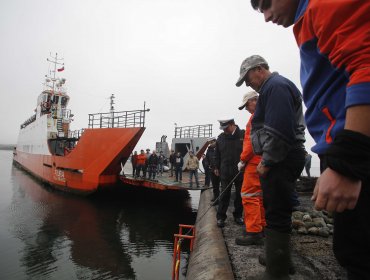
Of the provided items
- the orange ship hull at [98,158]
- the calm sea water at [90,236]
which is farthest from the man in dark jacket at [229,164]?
the orange ship hull at [98,158]

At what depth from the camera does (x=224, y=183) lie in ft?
14.5

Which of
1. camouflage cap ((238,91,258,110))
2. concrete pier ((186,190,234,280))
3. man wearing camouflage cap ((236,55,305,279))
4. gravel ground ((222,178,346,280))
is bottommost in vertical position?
concrete pier ((186,190,234,280))

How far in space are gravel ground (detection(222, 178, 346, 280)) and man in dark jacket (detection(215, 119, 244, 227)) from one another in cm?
67

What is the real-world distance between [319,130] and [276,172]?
0.84 m

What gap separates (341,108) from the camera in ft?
3.33

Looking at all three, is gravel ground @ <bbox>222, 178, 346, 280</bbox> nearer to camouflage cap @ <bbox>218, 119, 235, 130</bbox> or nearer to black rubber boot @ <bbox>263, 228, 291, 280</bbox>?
black rubber boot @ <bbox>263, 228, 291, 280</bbox>

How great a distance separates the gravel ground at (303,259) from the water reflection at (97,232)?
9.82ft

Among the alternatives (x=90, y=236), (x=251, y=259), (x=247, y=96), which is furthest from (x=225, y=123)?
(x=90, y=236)

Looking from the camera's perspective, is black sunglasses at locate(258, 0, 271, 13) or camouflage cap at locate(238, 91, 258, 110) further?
camouflage cap at locate(238, 91, 258, 110)

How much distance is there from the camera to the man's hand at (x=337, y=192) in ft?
2.79

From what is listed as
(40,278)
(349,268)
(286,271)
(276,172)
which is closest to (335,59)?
(349,268)

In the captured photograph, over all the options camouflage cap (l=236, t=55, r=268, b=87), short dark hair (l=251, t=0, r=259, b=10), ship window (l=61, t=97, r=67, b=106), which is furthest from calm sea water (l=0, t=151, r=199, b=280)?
ship window (l=61, t=97, r=67, b=106)

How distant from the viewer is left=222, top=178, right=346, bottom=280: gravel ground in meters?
2.34

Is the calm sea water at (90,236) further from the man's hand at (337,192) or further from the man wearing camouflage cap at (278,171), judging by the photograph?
the man's hand at (337,192)
